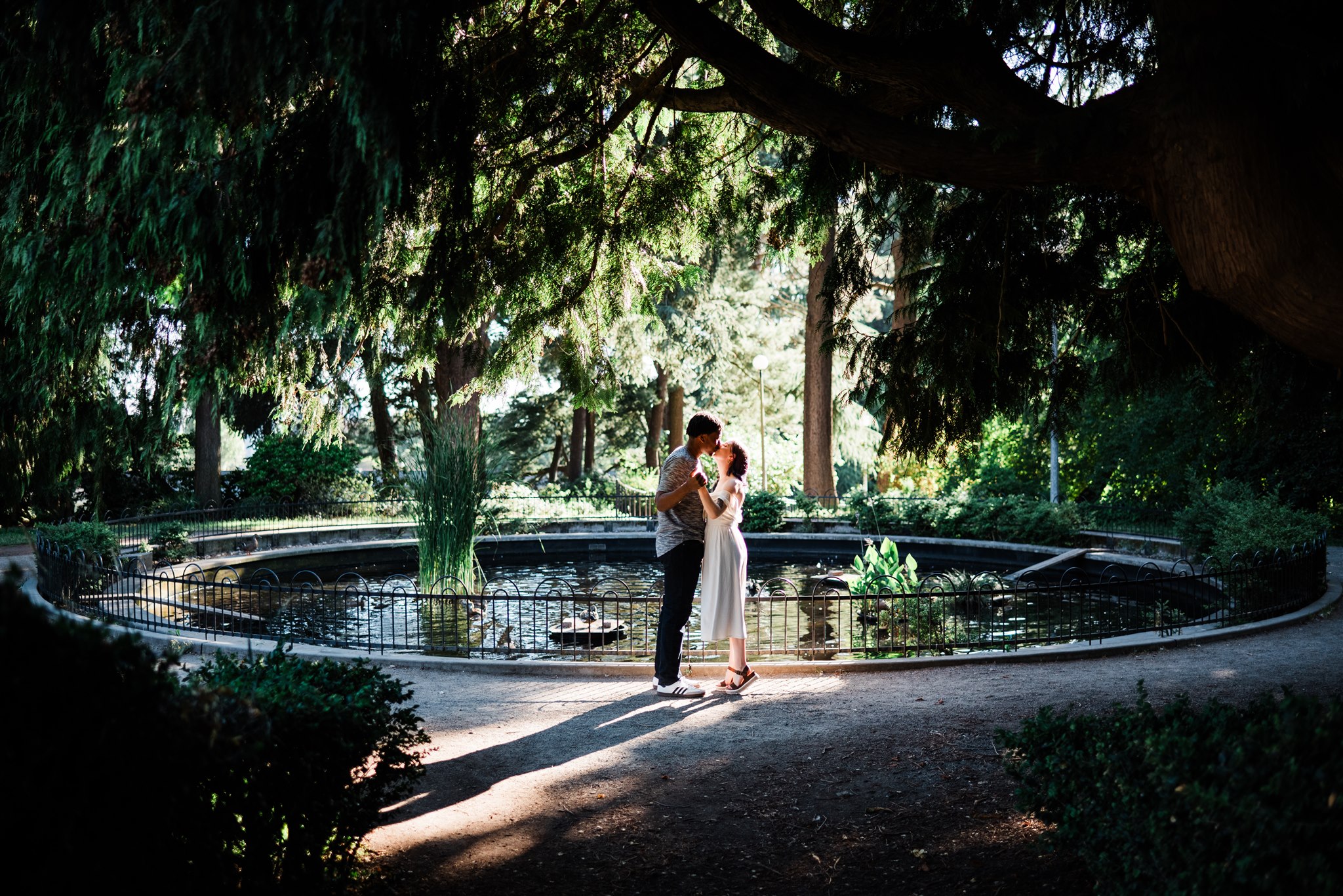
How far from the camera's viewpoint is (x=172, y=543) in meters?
16.6

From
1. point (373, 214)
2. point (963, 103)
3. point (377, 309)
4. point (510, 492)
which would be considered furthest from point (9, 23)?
point (510, 492)

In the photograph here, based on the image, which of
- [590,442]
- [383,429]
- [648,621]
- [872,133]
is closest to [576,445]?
[590,442]

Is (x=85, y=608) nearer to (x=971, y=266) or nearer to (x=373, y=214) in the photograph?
(x=373, y=214)

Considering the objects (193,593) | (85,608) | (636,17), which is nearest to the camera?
(636,17)

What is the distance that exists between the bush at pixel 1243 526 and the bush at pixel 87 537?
14278 mm

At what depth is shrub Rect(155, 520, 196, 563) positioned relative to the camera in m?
16.4

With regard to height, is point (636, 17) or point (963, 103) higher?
point (636, 17)

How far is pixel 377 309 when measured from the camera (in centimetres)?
610

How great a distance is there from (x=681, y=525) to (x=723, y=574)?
488 mm

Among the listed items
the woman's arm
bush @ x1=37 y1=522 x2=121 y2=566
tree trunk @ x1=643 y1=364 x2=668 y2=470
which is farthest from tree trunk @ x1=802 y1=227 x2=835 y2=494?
the woman's arm

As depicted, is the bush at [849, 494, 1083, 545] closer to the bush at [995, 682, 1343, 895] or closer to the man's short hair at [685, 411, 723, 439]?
the man's short hair at [685, 411, 723, 439]

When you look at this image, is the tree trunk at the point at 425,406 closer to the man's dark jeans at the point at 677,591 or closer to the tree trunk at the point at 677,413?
the man's dark jeans at the point at 677,591

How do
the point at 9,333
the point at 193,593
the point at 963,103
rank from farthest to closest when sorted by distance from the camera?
the point at 193,593 < the point at 9,333 < the point at 963,103

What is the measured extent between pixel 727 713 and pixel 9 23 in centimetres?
534
